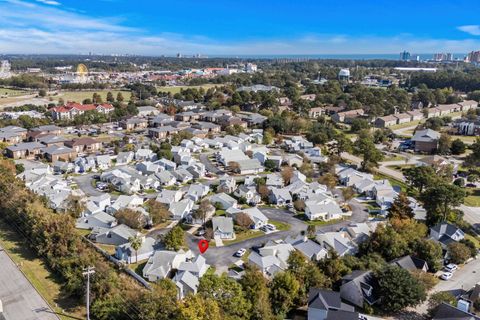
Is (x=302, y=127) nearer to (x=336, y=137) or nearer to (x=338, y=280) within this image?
(x=336, y=137)

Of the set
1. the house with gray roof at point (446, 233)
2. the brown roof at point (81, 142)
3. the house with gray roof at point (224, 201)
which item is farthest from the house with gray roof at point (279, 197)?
the brown roof at point (81, 142)

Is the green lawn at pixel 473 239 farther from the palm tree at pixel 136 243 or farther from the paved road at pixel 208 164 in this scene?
the paved road at pixel 208 164

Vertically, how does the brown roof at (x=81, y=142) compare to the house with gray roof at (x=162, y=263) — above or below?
above

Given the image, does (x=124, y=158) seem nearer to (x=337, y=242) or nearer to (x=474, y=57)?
(x=337, y=242)

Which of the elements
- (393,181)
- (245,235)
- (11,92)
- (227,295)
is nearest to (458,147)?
(393,181)

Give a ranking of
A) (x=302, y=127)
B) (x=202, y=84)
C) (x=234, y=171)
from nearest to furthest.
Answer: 1. (x=234, y=171)
2. (x=302, y=127)
3. (x=202, y=84)

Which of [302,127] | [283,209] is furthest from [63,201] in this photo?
[302,127]
